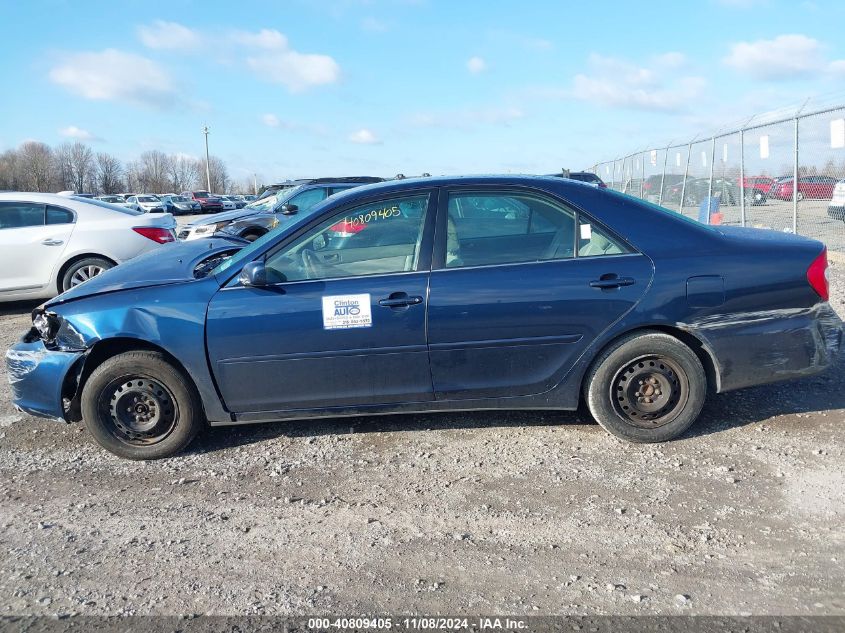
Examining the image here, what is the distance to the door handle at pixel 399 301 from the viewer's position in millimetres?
3805

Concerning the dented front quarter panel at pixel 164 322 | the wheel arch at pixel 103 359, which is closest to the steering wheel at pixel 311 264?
the dented front quarter panel at pixel 164 322

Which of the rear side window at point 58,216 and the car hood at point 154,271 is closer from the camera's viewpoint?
the car hood at point 154,271

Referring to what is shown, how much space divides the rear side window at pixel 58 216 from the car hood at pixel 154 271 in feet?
12.9

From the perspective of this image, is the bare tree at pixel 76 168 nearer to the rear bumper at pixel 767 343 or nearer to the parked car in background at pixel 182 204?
the parked car in background at pixel 182 204

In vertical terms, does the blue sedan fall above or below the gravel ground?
above

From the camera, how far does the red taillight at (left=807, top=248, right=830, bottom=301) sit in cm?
398

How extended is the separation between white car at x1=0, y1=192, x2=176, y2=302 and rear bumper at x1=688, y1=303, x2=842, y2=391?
23.0 feet

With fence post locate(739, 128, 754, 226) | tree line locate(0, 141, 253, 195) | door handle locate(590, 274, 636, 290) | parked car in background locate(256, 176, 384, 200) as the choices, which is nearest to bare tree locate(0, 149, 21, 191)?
tree line locate(0, 141, 253, 195)

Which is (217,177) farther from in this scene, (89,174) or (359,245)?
(359,245)

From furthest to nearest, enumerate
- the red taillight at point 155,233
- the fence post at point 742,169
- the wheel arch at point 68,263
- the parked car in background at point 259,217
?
the fence post at point 742,169, the parked car in background at point 259,217, the red taillight at point 155,233, the wheel arch at point 68,263

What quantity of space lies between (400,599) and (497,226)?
7.51ft

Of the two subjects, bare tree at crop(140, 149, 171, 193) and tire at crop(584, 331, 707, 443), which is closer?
tire at crop(584, 331, 707, 443)

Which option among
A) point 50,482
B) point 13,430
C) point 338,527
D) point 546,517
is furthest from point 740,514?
point 13,430

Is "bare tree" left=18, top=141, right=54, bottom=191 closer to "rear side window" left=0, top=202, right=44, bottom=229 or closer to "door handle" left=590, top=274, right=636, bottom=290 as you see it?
"rear side window" left=0, top=202, right=44, bottom=229
